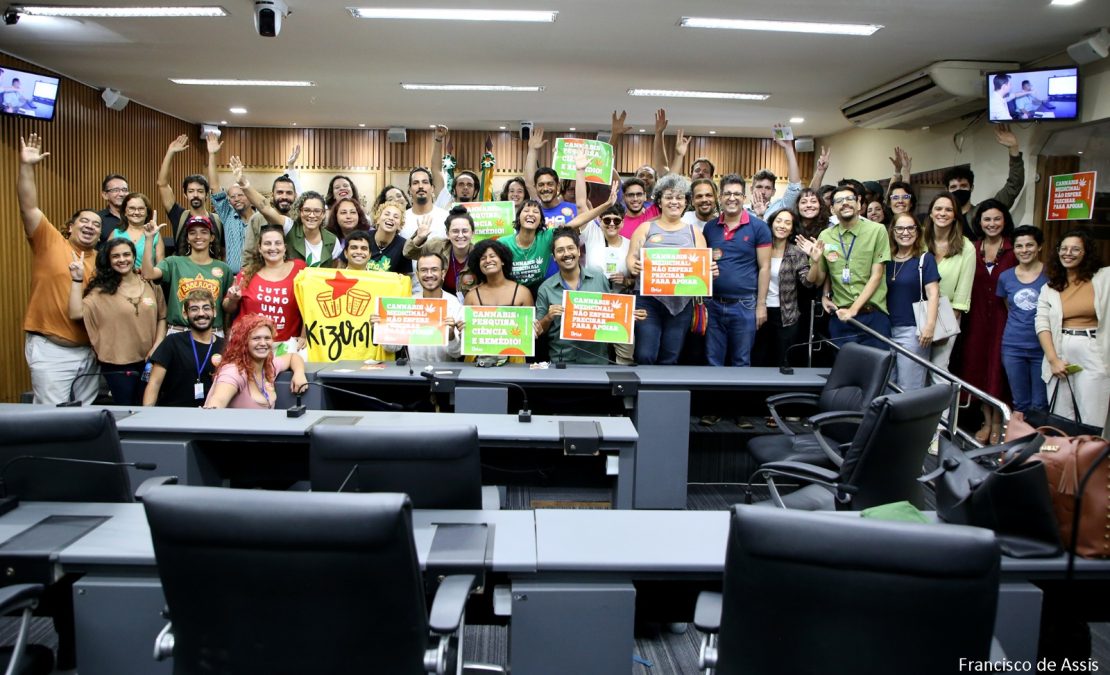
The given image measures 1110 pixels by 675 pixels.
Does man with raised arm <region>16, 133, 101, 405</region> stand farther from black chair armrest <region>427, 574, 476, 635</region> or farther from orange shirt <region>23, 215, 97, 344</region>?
black chair armrest <region>427, 574, 476, 635</region>

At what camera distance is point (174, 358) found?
11.8 ft

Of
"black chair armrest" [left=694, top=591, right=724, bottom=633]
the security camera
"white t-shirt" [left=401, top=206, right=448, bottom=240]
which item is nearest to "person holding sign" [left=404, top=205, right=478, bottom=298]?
"white t-shirt" [left=401, top=206, right=448, bottom=240]

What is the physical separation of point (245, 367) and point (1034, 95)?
19.6 ft

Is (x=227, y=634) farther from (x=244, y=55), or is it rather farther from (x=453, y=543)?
(x=244, y=55)

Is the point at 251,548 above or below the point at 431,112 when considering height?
below

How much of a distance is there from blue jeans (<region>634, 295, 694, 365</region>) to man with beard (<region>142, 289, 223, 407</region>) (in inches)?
95.2

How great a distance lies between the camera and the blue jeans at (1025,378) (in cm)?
482

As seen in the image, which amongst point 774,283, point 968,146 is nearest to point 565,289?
point 774,283

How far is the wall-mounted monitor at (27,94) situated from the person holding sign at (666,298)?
5.16 m

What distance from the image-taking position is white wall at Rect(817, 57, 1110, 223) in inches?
225

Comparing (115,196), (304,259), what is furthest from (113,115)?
(304,259)

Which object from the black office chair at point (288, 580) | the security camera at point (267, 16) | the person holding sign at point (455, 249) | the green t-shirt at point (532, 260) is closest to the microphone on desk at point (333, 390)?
the person holding sign at point (455, 249)

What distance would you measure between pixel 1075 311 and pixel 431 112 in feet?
24.3

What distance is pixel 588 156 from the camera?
5242mm
